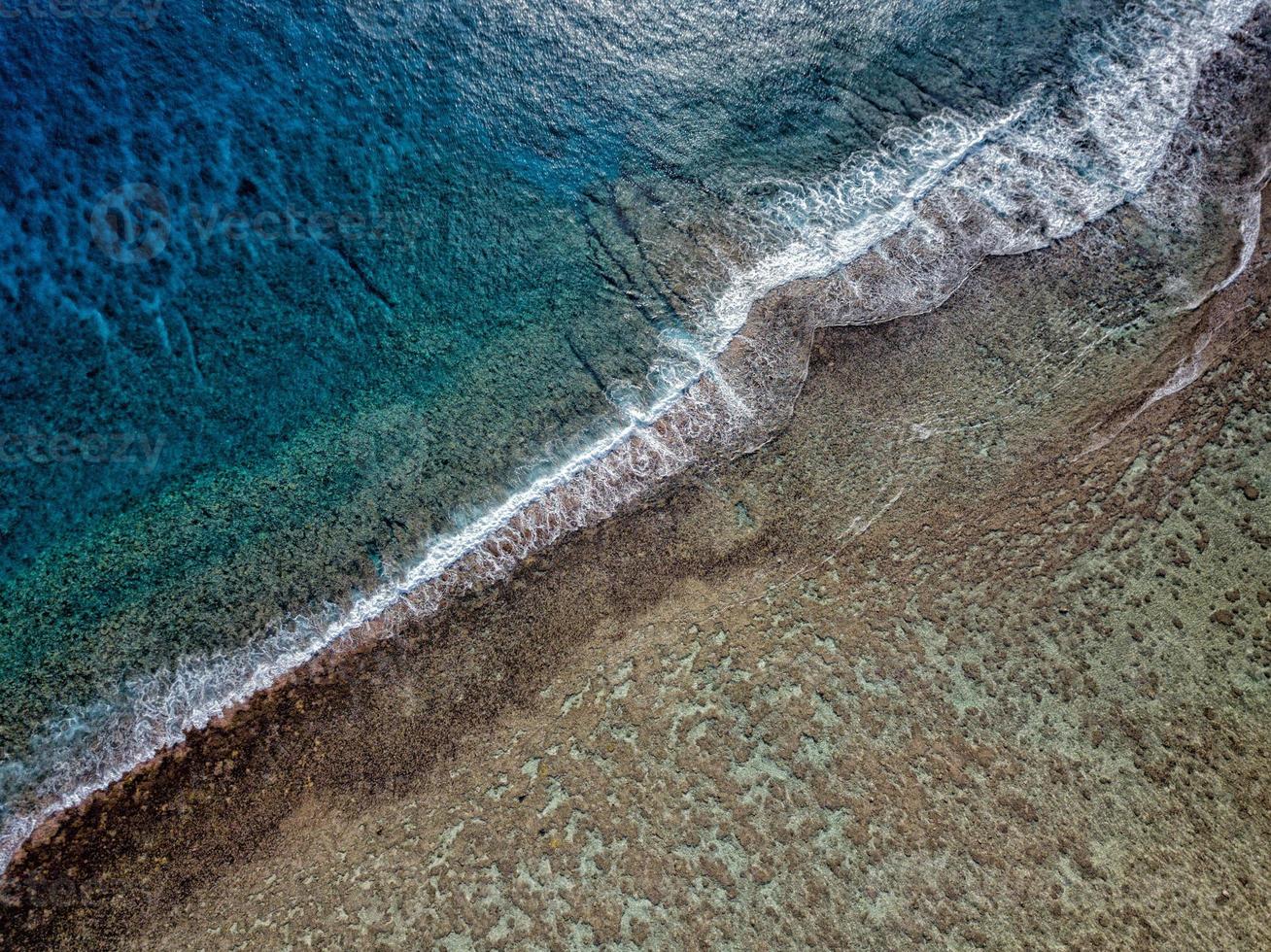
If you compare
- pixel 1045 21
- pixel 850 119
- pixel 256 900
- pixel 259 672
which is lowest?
pixel 256 900

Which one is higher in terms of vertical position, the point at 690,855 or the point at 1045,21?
the point at 1045,21

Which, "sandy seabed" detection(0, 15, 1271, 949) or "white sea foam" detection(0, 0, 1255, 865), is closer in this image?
"sandy seabed" detection(0, 15, 1271, 949)

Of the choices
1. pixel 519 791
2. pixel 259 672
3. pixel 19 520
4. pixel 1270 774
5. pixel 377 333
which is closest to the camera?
pixel 1270 774

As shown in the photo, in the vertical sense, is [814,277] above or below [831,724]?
above

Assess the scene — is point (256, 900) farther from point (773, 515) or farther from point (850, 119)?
point (850, 119)

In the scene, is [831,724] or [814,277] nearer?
[831,724]

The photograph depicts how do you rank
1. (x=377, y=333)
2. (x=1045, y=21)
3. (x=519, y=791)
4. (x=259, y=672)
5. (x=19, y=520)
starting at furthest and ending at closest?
(x=1045, y=21), (x=377, y=333), (x=19, y=520), (x=259, y=672), (x=519, y=791)

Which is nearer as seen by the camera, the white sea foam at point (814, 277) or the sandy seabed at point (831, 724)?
the sandy seabed at point (831, 724)

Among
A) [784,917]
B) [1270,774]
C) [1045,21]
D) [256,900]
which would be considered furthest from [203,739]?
[1045,21]
